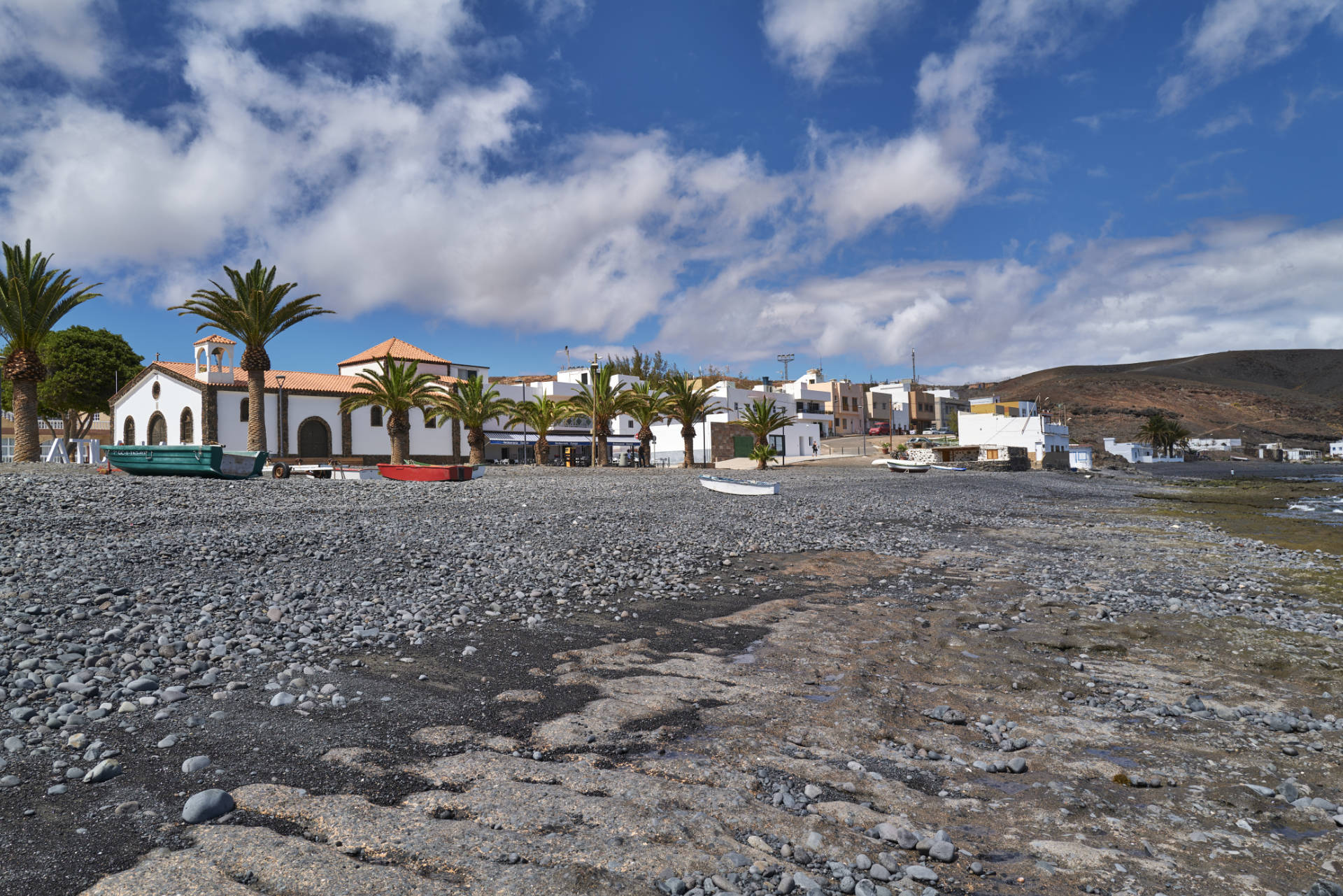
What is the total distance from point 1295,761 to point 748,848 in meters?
4.51

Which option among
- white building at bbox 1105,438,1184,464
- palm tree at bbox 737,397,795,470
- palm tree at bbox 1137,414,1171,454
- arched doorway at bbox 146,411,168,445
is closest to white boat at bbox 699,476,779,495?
palm tree at bbox 737,397,795,470

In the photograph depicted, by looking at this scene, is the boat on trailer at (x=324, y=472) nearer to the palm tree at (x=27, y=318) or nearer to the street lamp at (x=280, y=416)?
the palm tree at (x=27, y=318)

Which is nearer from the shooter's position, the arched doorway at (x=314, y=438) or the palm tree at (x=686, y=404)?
the palm tree at (x=686, y=404)

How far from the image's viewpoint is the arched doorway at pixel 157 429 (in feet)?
174

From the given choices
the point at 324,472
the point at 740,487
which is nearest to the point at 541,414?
the point at 324,472

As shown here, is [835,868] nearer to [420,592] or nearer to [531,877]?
[531,877]

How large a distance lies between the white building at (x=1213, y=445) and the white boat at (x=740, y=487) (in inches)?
7009

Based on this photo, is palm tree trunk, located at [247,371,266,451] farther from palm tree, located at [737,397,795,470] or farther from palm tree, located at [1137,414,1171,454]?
palm tree, located at [1137,414,1171,454]

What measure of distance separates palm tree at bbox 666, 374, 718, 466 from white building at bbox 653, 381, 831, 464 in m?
5.38

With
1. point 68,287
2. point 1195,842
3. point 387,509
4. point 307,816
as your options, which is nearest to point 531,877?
point 307,816

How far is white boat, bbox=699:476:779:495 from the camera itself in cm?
2820

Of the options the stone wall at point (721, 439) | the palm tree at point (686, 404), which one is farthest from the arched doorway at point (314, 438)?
the stone wall at point (721, 439)

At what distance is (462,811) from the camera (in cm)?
421

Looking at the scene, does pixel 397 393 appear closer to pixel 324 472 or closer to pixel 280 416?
pixel 324 472
